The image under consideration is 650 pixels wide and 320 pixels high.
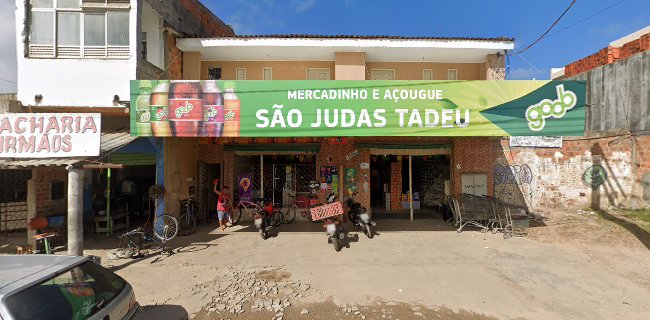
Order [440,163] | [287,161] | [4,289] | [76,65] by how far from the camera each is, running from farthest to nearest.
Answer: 1. [440,163]
2. [287,161]
3. [76,65]
4. [4,289]

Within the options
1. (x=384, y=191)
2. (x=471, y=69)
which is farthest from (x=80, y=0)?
(x=471, y=69)

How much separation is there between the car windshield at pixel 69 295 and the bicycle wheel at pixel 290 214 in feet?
25.3

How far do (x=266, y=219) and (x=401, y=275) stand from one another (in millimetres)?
5145

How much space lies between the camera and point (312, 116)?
24.6 ft

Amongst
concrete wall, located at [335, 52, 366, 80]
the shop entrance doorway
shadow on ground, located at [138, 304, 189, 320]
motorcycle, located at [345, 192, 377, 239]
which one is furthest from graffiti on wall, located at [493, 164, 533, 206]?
shadow on ground, located at [138, 304, 189, 320]

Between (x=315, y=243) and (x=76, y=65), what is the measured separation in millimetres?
9373

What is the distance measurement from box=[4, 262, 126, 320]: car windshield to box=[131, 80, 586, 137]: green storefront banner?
466 centimetres

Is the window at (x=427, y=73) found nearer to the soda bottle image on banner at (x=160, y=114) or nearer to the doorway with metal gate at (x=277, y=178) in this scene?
the doorway with metal gate at (x=277, y=178)

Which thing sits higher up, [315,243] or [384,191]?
[384,191]

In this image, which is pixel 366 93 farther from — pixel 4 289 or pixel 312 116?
pixel 4 289

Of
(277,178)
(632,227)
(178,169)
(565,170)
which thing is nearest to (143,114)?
(178,169)

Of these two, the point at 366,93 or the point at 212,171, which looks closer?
the point at 366,93

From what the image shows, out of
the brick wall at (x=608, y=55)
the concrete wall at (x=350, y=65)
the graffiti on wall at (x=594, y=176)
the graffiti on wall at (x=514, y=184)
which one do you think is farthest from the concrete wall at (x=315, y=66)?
the brick wall at (x=608, y=55)

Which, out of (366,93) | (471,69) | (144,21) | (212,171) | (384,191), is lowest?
(384,191)
